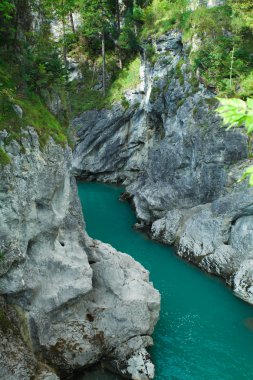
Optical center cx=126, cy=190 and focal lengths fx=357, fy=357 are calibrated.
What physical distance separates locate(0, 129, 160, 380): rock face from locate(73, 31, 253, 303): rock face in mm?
8891

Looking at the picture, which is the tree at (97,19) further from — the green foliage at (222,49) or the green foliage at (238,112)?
the green foliage at (238,112)

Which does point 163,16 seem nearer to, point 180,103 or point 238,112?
point 180,103

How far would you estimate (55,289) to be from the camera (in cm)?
1444

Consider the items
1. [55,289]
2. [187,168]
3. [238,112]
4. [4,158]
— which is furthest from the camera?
[187,168]

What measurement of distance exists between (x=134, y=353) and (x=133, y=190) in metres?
26.3

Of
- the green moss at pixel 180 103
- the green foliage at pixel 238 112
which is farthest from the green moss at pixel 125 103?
the green foliage at pixel 238 112

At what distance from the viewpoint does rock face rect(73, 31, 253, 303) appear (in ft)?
79.2

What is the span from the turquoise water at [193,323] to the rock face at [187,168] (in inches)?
45.7

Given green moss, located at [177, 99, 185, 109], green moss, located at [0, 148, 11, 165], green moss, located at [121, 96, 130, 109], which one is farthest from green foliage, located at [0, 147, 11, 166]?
green moss, located at [121, 96, 130, 109]

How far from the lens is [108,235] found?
102 ft

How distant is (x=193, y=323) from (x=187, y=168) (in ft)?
51.2

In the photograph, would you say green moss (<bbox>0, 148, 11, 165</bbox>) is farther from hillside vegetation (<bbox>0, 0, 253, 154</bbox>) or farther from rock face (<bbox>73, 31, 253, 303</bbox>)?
rock face (<bbox>73, 31, 253, 303</bbox>)

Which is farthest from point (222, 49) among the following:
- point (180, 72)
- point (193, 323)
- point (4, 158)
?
point (4, 158)

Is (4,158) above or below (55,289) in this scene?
above
